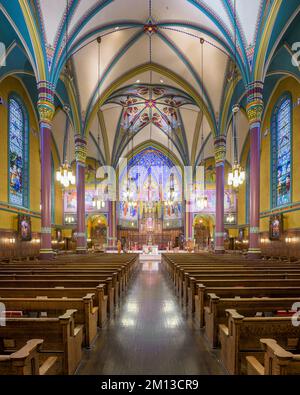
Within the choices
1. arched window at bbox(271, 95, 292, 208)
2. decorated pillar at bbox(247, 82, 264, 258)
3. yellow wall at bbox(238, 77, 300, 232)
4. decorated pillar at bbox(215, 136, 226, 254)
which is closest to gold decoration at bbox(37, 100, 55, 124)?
decorated pillar at bbox(247, 82, 264, 258)

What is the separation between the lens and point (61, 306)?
391 cm

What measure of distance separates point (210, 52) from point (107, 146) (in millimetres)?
13772

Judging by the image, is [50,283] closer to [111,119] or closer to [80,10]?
[80,10]

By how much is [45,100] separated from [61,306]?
1121 centimetres

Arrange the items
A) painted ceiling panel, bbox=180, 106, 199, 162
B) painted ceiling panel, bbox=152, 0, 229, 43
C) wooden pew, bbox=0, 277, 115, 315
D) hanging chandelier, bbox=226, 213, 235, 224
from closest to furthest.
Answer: wooden pew, bbox=0, 277, 115, 315 → painted ceiling panel, bbox=152, 0, 229, 43 → painted ceiling panel, bbox=180, 106, 199, 162 → hanging chandelier, bbox=226, 213, 235, 224

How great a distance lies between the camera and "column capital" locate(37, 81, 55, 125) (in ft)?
41.6

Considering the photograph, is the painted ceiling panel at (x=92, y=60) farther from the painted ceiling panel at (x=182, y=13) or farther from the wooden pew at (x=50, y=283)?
the wooden pew at (x=50, y=283)

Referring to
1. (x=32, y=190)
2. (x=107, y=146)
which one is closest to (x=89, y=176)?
(x=107, y=146)

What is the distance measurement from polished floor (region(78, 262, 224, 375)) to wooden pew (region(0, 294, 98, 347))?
339 mm

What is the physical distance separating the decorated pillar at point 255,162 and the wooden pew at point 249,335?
940 centimetres

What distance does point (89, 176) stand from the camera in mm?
31031

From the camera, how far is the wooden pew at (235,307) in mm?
3805

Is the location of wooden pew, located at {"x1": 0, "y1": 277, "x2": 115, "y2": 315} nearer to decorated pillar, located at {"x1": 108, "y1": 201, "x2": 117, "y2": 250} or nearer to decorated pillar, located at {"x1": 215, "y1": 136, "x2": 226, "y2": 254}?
decorated pillar, located at {"x1": 215, "y1": 136, "x2": 226, "y2": 254}

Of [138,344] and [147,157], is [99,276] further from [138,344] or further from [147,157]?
[147,157]
